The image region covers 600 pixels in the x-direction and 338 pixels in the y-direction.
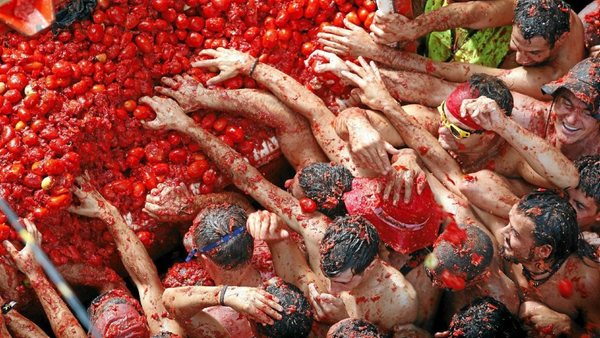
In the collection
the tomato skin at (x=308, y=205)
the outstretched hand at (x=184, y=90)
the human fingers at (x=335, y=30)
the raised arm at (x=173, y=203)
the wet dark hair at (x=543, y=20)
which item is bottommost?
the raised arm at (x=173, y=203)

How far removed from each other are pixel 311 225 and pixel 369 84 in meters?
1.02

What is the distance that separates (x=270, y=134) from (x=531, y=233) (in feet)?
6.77

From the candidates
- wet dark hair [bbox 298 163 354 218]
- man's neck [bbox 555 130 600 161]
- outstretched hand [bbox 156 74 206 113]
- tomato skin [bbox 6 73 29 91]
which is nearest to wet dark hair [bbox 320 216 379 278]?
wet dark hair [bbox 298 163 354 218]

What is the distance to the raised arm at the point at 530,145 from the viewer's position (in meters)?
5.61

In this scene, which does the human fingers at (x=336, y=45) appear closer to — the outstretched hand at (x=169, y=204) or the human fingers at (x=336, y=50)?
the human fingers at (x=336, y=50)

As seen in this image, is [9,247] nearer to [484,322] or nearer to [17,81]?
[17,81]

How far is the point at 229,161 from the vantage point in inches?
253

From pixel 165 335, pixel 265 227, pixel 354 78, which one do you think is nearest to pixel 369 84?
pixel 354 78

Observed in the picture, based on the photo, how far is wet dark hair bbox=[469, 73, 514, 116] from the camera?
19.2ft

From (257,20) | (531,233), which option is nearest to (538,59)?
(531,233)

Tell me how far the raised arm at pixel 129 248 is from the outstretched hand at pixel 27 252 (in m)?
0.28

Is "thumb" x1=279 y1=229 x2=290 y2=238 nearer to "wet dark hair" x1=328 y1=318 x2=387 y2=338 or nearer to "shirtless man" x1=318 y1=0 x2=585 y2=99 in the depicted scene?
"wet dark hair" x1=328 y1=318 x2=387 y2=338

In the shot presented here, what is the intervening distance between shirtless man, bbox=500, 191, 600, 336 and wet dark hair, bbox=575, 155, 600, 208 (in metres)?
0.25

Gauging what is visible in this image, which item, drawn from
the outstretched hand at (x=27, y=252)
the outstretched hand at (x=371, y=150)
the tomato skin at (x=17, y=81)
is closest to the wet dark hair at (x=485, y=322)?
the outstretched hand at (x=371, y=150)
